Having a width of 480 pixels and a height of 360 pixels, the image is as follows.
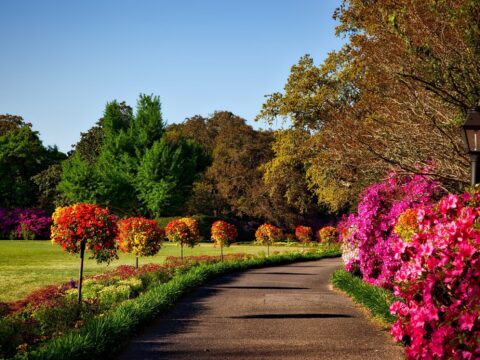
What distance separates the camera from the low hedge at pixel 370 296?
1052 cm

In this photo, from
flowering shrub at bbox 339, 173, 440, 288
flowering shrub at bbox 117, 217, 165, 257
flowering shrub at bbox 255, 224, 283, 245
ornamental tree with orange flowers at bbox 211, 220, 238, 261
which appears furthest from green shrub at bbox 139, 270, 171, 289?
flowering shrub at bbox 255, 224, 283, 245

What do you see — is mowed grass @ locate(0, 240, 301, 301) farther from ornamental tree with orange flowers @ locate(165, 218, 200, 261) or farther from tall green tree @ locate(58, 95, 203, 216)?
tall green tree @ locate(58, 95, 203, 216)

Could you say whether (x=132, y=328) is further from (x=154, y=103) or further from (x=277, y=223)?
(x=154, y=103)

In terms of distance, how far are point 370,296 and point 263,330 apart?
12.1 feet

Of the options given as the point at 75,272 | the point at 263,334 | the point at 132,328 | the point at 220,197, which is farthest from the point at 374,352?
the point at 220,197

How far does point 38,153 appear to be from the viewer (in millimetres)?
61719

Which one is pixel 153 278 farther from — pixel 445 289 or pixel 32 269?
pixel 445 289

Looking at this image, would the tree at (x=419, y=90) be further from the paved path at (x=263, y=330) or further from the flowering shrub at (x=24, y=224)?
the flowering shrub at (x=24, y=224)

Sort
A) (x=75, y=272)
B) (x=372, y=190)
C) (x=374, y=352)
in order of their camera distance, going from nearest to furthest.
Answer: (x=374, y=352) < (x=372, y=190) < (x=75, y=272)

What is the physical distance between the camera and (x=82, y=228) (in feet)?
43.3

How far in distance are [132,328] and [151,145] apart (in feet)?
163

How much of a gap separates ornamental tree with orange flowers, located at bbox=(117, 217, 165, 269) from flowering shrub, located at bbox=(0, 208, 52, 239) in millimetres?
30831

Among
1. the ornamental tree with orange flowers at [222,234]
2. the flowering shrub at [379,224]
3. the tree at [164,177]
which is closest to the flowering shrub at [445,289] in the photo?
the flowering shrub at [379,224]

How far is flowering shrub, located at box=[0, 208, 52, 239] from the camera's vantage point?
161 ft
